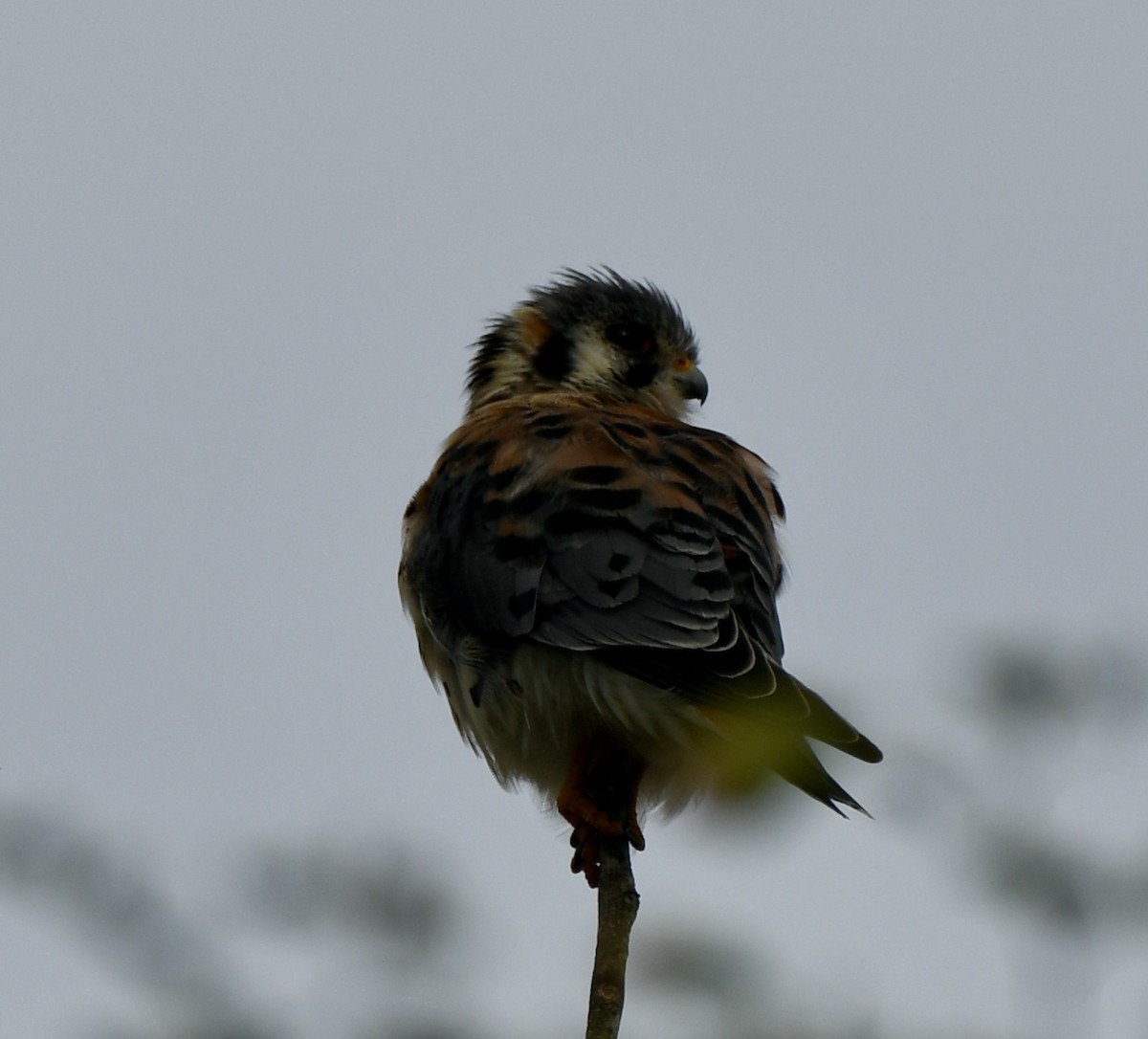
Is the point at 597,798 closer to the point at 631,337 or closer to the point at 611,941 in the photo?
the point at 611,941

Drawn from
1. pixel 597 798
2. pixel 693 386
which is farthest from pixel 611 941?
pixel 693 386

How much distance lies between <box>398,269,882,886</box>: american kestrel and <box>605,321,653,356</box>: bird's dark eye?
2.59 ft

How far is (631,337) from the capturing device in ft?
18.2

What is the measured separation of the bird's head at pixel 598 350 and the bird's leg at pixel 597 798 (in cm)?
165

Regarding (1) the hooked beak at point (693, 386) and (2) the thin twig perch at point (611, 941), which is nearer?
(2) the thin twig perch at point (611, 941)

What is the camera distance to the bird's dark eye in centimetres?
551

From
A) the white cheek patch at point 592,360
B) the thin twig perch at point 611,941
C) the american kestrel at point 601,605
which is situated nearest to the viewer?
the thin twig perch at point 611,941

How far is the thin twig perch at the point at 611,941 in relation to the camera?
2395 millimetres

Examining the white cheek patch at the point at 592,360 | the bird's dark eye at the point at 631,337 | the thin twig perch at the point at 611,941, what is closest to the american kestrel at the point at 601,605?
the thin twig perch at the point at 611,941

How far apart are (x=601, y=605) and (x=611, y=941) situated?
1140mm

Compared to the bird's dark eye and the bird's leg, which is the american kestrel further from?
the bird's dark eye

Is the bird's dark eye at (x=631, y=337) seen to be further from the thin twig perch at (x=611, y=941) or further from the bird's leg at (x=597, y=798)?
the thin twig perch at (x=611, y=941)

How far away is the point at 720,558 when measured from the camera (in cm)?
390

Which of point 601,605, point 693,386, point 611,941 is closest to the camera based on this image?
point 611,941
